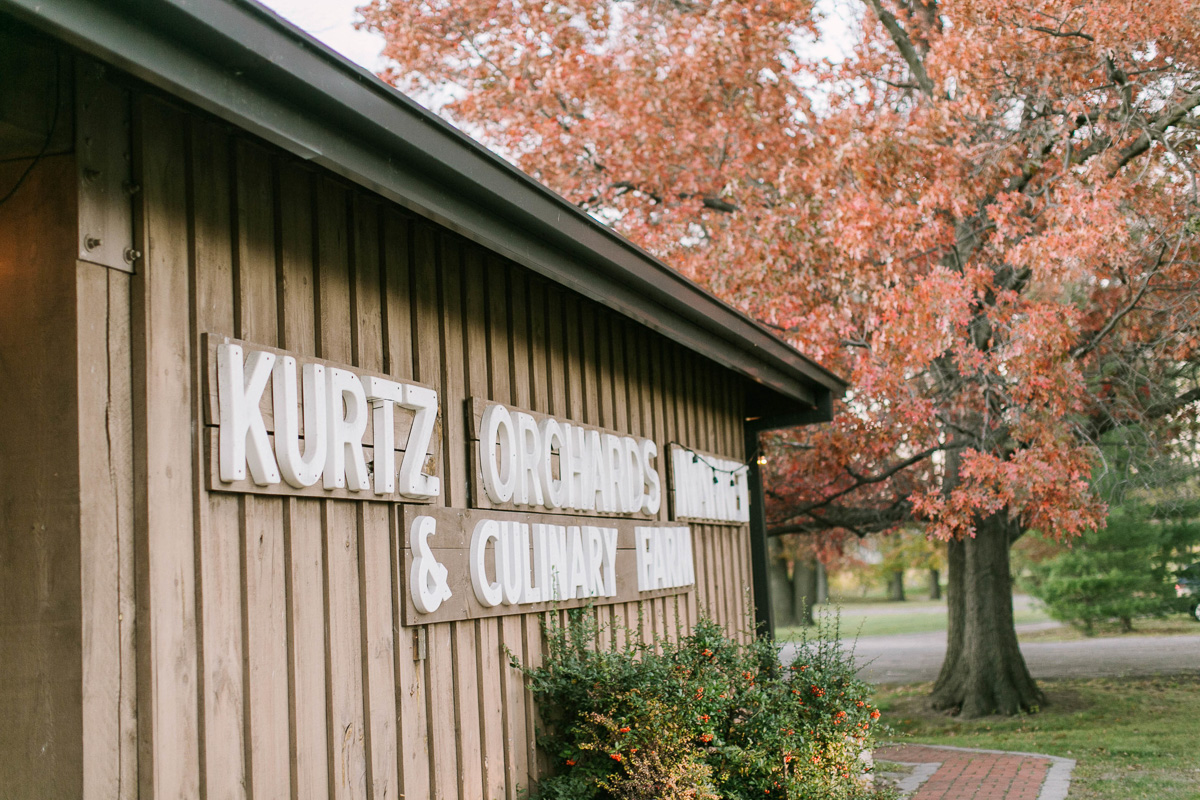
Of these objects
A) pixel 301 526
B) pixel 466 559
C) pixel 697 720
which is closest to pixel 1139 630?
pixel 697 720

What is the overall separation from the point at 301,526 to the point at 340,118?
1414mm

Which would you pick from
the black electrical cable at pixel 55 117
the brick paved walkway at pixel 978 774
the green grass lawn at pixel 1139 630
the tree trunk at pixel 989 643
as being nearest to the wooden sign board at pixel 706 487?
the brick paved walkway at pixel 978 774

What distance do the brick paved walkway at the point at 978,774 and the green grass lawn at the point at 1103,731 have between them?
205 millimetres

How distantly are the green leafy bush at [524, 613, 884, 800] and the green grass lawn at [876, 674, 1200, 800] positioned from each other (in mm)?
2855

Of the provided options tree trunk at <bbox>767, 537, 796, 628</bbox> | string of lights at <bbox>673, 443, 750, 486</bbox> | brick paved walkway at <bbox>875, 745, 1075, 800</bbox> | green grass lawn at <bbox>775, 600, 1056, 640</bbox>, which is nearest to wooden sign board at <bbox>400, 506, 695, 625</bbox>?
string of lights at <bbox>673, 443, 750, 486</bbox>

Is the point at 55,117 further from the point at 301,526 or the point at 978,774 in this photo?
the point at 978,774

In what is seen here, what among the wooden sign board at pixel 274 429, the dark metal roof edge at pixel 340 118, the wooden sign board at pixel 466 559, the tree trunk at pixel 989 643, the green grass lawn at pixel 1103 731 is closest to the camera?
the dark metal roof edge at pixel 340 118

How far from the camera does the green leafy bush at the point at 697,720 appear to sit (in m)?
5.07

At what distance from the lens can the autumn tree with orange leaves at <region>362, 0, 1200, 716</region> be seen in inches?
395

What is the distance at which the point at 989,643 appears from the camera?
13.5 metres

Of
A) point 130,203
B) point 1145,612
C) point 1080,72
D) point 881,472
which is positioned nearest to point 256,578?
point 130,203

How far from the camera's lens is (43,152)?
313 cm

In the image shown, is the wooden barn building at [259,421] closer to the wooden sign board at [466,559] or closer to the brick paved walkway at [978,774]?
the wooden sign board at [466,559]

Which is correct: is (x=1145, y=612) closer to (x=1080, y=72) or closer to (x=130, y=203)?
(x=1080, y=72)
